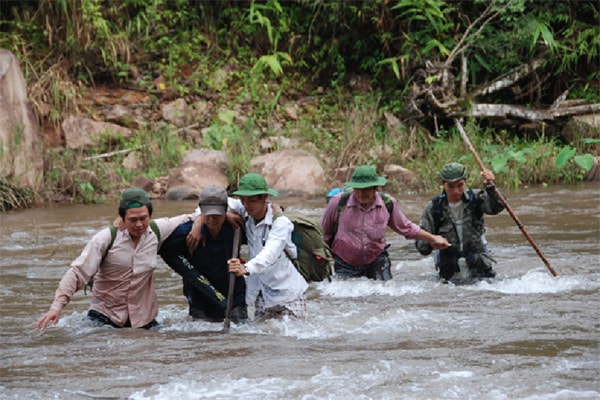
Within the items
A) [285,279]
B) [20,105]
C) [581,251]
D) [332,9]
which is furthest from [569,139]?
[285,279]

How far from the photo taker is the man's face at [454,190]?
7.96m

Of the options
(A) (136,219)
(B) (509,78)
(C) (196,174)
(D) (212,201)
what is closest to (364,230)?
(D) (212,201)

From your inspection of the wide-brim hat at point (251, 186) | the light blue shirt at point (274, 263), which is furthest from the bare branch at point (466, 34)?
the wide-brim hat at point (251, 186)

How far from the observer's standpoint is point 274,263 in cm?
609

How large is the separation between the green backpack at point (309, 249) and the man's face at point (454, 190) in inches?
74.9

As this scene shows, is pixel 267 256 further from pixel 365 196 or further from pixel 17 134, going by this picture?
pixel 17 134

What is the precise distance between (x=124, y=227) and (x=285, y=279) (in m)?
1.18

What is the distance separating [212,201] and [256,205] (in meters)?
0.31

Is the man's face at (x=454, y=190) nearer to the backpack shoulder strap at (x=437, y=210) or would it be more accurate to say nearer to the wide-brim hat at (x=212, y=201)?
the backpack shoulder strap at (x=437, y=210)

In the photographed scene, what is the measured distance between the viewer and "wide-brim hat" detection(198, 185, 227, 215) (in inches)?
236

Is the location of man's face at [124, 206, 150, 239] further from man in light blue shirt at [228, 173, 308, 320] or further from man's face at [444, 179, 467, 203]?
man's face at [444, 179, 467, 203]

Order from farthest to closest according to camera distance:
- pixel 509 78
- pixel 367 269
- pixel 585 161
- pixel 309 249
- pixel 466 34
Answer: pixel 509 78, pixel 466 34, pixel 585 161, pixel 367 269, pixel 309 249

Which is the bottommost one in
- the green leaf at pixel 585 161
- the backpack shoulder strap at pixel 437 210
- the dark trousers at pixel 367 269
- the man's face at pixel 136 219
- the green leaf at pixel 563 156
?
the green leaf at pixel 585 161

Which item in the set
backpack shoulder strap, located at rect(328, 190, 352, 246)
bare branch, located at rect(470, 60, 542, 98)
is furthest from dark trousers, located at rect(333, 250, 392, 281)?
bare branch, located at rect(470, 60, 542, 98)
